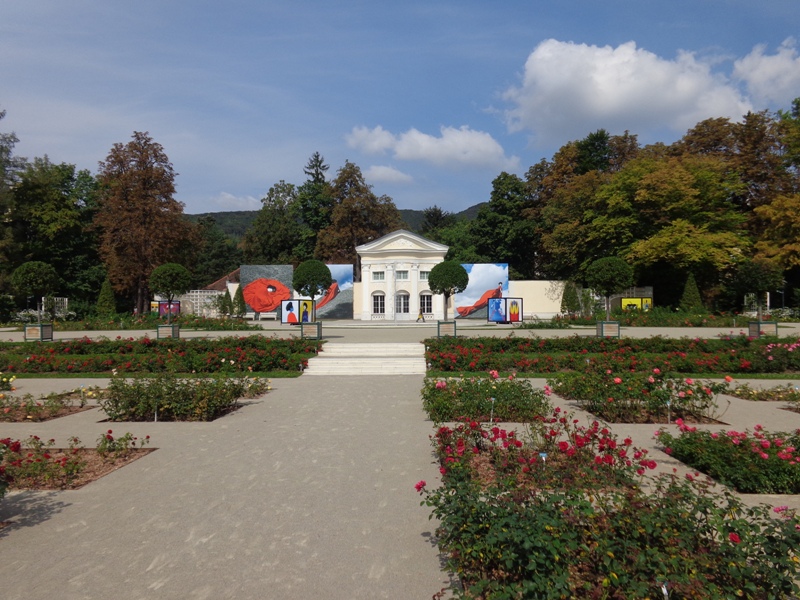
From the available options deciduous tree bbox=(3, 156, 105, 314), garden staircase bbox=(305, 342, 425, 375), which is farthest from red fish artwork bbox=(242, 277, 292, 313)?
garden staircase bbox=(305, 342, 425, 375)

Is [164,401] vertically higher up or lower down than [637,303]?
lower down

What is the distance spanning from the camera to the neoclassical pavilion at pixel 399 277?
1513 inches

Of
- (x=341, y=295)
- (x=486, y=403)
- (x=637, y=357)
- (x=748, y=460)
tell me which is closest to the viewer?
(x=748, y=460)

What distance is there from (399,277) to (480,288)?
6685mm

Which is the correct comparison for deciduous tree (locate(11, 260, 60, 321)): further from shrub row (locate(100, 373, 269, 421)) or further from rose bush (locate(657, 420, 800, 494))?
rose bush (locate(657, 420, 800, 494))

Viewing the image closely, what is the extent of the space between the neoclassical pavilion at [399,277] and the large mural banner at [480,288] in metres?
3.00

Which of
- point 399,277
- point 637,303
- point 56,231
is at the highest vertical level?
point 56,231

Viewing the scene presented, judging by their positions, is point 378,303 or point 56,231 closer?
point 378,303

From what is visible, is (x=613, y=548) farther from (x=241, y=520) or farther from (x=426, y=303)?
(x=426, y=303)

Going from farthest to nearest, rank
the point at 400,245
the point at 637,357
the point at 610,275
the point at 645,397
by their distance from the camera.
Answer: the point at 400,245, the point at 610,275, the point at 637,357, the point at 645,397

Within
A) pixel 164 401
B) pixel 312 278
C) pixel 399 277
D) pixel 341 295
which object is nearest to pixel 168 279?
pixel 312 278

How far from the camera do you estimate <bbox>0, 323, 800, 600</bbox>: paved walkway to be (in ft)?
12.3

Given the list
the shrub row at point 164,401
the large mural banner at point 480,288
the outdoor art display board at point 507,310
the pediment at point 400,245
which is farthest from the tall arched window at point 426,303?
the shrub row at point 164,401

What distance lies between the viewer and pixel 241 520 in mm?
4801
